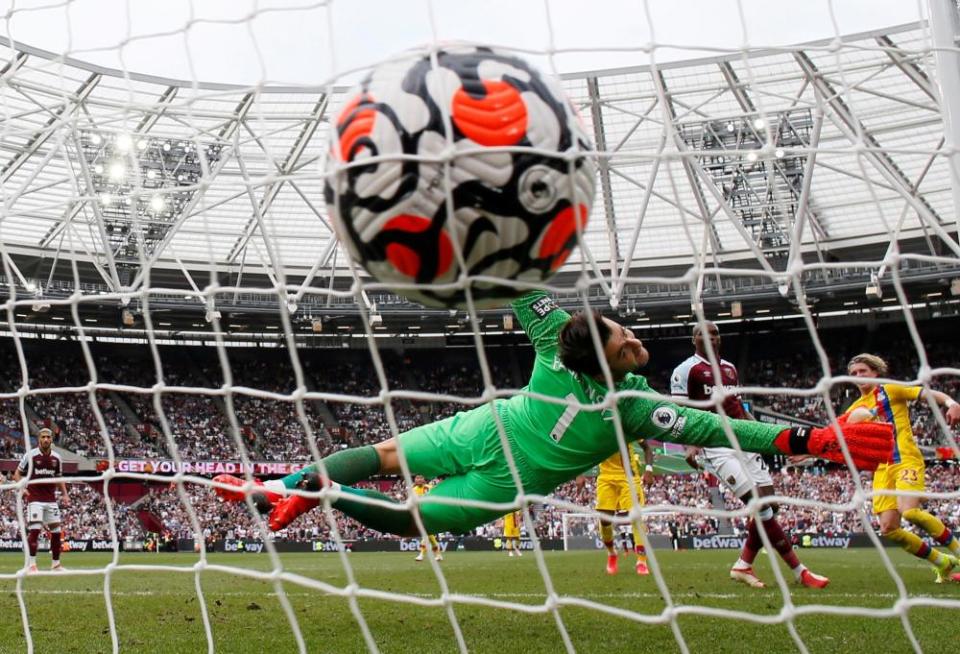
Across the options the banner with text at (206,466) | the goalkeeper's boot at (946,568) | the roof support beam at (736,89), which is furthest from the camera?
the banner with text at (206,466)

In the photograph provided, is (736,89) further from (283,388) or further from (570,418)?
(283,388)

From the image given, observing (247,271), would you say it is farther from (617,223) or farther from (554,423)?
(554,423)

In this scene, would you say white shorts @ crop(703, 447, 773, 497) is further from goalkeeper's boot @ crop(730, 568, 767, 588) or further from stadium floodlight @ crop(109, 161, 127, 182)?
stadium floodlight @ crop(109, 161, 127, 182)

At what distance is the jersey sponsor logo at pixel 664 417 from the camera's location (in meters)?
3.83

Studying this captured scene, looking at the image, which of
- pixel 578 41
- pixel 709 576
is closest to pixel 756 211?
pixel 578 41

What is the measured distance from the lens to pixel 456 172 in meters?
2.78

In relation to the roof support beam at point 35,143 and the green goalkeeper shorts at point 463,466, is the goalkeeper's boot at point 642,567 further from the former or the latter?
the roof support beam at point 35,143

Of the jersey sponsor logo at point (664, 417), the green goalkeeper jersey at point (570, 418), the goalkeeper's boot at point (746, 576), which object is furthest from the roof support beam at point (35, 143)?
the jersey sponsor logo at point (664, 417)

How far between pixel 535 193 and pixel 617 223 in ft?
78.1

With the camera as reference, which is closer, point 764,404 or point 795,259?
point 795,259

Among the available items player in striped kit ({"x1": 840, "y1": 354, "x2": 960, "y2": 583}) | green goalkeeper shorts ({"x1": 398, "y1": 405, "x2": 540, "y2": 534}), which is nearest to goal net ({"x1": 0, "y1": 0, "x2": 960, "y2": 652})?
player in striped kit ({"x1": 840, "y1": 354, "x2": 960, "y2": 583})

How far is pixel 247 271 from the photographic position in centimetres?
2873

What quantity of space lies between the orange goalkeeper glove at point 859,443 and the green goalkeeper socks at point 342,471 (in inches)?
73.9

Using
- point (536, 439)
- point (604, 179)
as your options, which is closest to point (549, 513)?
point (604, 179)
